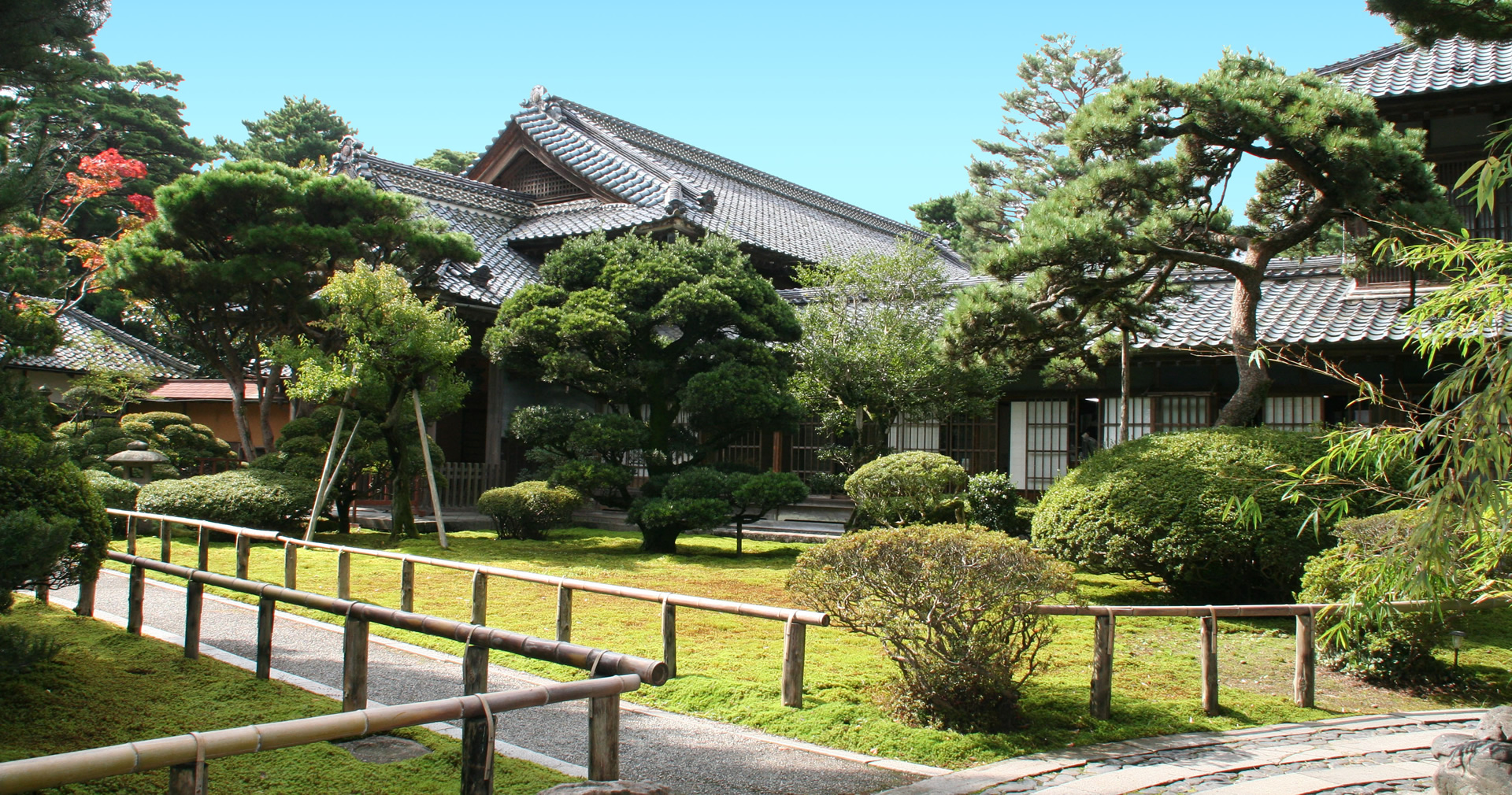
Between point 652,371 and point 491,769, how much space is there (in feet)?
35.1

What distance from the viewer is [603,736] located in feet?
12.3

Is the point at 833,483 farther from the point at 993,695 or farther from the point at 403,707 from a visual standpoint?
the point at 403,707

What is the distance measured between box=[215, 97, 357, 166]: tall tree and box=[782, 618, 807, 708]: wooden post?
36585 millimetres

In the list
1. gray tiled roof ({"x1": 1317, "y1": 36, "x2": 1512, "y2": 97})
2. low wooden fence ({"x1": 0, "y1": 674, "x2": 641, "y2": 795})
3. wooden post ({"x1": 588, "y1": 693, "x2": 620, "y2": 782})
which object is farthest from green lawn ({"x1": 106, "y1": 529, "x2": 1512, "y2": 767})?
gray tiled roof ({"x1": 1317, "y1": 36, "x2": 1512, "y2": 97})

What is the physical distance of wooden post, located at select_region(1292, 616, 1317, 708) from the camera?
6.45 meters

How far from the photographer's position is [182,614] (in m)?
8.10

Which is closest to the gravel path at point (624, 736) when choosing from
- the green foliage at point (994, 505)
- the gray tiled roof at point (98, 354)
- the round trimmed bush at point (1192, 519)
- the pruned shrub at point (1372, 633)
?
the pruned shrub at point (1372, 633)

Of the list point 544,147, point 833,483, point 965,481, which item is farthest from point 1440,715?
point 544,147

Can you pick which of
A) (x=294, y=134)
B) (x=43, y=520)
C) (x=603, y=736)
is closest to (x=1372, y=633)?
(x=603, y=736)

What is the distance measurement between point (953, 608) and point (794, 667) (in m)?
1.03

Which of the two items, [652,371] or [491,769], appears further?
[652,371]

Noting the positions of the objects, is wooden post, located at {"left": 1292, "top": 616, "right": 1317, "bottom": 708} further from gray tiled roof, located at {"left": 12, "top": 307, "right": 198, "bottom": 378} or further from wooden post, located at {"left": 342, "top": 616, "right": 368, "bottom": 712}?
gray tiled roof, located at {"left": 12, "top": 307, "right": 198, "bottom": 378}

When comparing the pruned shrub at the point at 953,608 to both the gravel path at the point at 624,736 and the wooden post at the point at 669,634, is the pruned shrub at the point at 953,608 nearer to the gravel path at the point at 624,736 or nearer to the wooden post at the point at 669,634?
the gravel path at the point at 624,736

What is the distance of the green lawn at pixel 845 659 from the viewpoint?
221 inches
